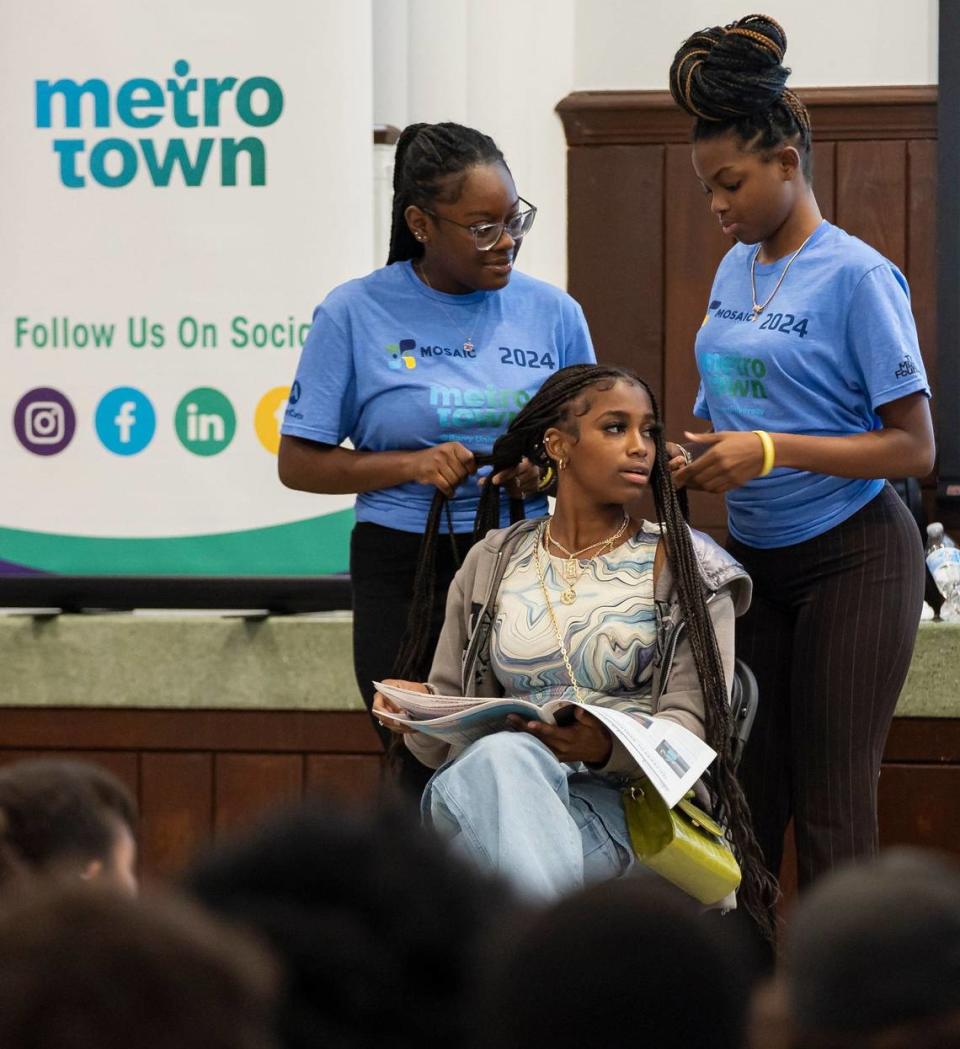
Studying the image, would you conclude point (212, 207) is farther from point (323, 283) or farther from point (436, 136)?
point (436, 136)

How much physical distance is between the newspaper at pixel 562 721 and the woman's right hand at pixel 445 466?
11.9 inches

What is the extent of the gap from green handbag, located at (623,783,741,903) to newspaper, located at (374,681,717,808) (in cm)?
5

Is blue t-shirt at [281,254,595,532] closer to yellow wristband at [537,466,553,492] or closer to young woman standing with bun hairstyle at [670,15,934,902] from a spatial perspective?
yellow wristband at [537,466,553,492]

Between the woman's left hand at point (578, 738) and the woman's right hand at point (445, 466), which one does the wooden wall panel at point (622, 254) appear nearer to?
the woman's right hand at point (445, 466)

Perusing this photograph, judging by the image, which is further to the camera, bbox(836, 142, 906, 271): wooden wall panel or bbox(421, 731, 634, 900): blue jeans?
bbox(836, 142, 906, 271): wooden wall panel

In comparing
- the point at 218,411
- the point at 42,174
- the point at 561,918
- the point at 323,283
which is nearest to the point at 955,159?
the point at 323,283

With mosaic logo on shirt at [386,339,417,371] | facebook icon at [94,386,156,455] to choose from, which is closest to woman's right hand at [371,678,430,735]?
mosaic logo on shirt at [386,339,417,371]

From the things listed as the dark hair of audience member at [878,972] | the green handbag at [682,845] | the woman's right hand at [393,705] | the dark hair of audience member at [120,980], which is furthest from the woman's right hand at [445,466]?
the dark hair of audience member at [120,980]

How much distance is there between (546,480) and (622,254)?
1.44m

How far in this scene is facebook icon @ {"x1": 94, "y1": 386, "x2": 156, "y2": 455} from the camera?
3.52 meters

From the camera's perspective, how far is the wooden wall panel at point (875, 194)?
3.84 m

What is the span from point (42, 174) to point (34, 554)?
764 mm

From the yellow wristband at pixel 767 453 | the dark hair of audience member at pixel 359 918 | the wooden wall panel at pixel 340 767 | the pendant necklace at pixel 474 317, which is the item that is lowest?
the wooden wall panel at pixel 340 767

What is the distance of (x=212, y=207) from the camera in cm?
350
